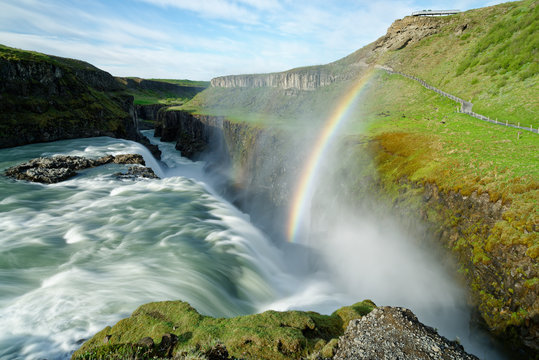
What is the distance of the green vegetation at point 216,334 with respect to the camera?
24.2 ft

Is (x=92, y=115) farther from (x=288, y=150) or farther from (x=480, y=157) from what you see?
(x=480, y=157)

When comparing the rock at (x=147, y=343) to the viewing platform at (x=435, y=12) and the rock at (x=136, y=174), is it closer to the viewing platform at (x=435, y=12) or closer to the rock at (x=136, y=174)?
the rock at (x=136, y=174)

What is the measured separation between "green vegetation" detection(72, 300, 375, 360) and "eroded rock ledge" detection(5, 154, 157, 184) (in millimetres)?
32911

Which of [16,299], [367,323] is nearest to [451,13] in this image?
[367,323]

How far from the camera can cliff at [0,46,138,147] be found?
5734 centimetres

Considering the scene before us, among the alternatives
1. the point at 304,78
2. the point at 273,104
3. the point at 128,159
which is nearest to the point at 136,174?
the point at 128,159

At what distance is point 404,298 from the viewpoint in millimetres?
20797

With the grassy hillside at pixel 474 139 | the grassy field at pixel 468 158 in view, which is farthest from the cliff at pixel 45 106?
the grassy field at pixel 468 158

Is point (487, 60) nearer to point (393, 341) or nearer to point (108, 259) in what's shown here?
point (393, 341)

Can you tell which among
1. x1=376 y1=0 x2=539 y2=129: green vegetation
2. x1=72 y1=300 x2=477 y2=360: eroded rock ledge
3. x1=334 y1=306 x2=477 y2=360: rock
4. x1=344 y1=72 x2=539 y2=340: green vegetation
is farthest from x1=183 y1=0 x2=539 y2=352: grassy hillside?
x1=72 y1=300 x2=477 y2=360: eroded rock ledge

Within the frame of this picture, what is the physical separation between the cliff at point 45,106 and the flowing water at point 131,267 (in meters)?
32.4

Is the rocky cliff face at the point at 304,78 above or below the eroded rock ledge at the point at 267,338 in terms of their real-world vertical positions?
above

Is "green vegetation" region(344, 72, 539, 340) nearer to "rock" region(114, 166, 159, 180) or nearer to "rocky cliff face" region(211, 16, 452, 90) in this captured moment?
"rock" region(114, 166, 159, 180)

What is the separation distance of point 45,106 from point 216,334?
79.2 m
